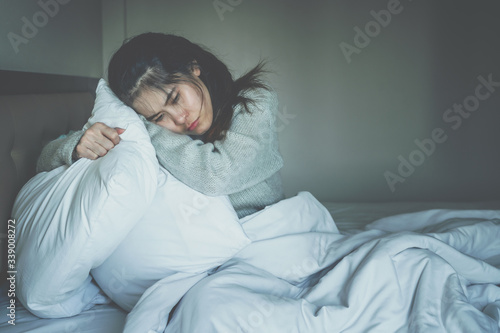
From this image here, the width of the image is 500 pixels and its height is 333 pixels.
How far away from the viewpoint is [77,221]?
2.60 ft

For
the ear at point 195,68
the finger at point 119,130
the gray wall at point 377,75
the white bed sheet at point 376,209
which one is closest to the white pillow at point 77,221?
the finger at point 119,130

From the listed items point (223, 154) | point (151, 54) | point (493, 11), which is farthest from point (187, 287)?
point (493, 11)

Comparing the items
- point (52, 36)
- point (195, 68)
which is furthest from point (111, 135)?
point (52, 36)

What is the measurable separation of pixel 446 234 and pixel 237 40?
1.88m

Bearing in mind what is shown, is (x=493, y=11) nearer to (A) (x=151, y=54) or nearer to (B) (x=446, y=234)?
(B) (x=446, y=234)

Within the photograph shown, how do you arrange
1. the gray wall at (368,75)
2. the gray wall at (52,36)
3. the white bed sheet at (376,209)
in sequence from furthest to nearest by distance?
the gray wall at (368,75)
the white bed sheet at (376,209)
the gray wall at (52,36)

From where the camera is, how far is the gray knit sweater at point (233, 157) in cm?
99

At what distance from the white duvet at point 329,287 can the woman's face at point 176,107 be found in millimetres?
326

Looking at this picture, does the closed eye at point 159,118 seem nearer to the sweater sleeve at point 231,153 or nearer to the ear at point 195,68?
the sweater sleeve at point 231,153

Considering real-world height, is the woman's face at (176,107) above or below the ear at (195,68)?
below

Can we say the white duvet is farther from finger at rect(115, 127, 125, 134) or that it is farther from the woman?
finger at rect(115, 127, 125, 134)

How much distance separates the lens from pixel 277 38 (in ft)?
8.50

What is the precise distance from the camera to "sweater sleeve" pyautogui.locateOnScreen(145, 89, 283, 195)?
985 millimetres

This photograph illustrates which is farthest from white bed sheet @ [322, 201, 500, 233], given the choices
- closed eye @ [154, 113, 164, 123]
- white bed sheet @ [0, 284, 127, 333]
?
white bed sheet @ [0, 284, 127, 333]
